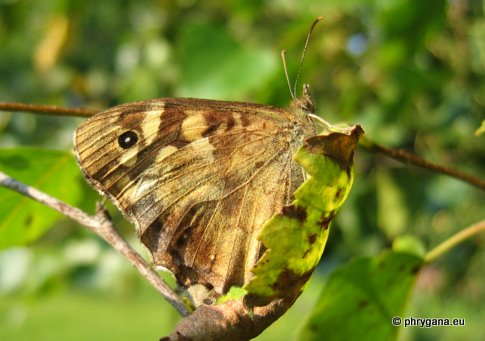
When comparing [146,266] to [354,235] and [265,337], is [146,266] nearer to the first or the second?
[354,235]

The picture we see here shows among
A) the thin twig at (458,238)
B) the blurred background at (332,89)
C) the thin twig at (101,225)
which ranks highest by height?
the blurred background at (332,89)

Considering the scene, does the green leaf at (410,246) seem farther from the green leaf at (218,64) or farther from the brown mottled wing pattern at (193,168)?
the green leaf at (218,64)

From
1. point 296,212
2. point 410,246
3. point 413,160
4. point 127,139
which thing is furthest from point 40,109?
point 410,246

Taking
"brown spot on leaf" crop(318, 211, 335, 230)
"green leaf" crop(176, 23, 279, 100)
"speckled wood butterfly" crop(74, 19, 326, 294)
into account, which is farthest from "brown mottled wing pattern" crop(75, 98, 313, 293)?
"green leaf" crop(176, 23, 279, 100)

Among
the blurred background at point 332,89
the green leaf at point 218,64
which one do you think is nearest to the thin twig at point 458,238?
the blurred background at point 332,89

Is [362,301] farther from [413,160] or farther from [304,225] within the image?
[304,225]

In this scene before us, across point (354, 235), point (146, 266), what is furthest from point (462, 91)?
point (146, 266)
